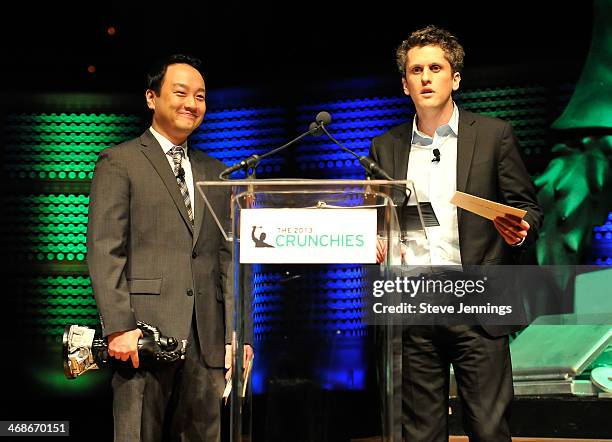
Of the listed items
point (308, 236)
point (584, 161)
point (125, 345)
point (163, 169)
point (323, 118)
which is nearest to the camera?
point (308, 236)

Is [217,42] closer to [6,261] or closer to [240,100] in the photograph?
[240,100]

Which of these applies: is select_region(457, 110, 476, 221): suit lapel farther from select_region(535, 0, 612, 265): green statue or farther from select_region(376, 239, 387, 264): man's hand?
select_region(535, 0, 612, 265): green statue

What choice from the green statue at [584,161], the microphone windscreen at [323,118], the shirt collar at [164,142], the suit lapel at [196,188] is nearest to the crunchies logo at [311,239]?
the microphone windscreen at [323,118]

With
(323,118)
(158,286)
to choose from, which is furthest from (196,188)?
(323,118)

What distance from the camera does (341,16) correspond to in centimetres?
500

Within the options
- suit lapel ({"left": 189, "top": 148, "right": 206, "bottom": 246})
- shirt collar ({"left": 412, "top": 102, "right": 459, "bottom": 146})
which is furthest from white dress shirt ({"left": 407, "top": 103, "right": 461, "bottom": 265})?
suit lapel ({"left": 189, "top": 148, "right": 206, "bottom": 246})

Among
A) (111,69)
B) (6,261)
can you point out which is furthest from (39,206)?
(111,69)

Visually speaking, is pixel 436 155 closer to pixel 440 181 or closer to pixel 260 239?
pixel 440 181

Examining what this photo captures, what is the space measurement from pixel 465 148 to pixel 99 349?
1514 millimetres

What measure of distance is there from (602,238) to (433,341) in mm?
1927

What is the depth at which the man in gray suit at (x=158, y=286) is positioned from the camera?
3227mm

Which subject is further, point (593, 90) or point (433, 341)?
point (593, 90)

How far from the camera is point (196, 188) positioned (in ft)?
11.1

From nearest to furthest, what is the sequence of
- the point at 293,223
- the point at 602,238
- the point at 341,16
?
the point at 293,223 → the point at 602,238 → the point at 341,16
